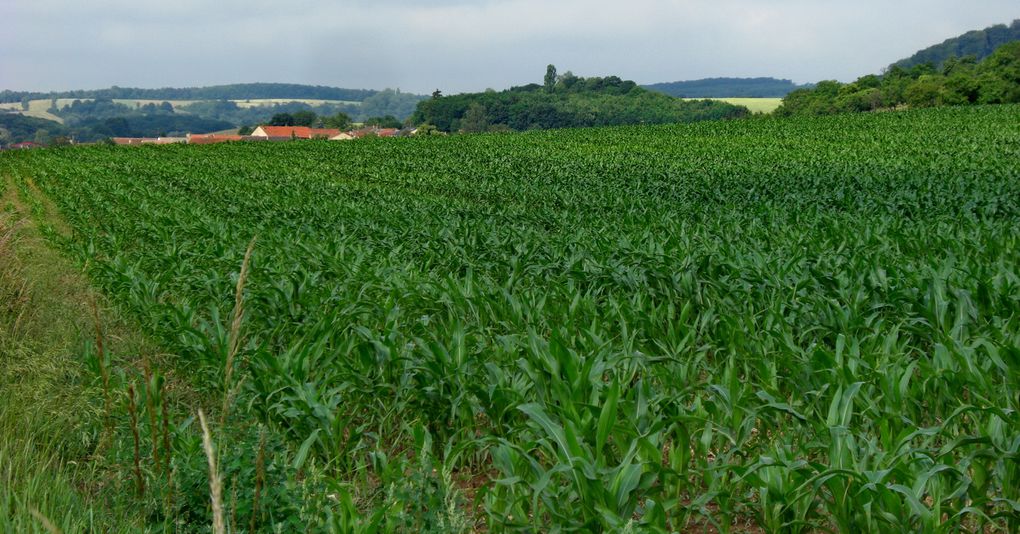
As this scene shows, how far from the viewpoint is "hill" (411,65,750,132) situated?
3401 inches

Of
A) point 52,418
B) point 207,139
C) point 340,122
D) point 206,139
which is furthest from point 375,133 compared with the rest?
point 52,418

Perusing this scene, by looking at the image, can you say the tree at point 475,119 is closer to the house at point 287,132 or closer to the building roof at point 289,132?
the house at point 287,132

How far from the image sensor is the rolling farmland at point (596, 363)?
3.84 metres

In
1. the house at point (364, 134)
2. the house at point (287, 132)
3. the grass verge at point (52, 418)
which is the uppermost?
the grass verge at point (52, 418)

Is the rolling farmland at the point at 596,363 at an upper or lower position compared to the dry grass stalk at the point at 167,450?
lower

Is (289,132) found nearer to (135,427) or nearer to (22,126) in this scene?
(22,126)

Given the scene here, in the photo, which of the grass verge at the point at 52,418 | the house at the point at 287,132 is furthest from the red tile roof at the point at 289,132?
the grass verge at the point at 52,418

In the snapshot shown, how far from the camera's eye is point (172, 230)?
49.0ft

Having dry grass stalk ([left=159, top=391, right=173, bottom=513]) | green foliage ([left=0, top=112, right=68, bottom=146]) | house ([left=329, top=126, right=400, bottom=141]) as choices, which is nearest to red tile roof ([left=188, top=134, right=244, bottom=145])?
house ([left=329, top=126, right=400, bottom=141])

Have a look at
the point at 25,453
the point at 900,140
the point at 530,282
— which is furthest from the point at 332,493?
the point at 900,140

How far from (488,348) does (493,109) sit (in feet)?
285

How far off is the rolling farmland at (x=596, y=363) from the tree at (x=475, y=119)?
68289 millimetres

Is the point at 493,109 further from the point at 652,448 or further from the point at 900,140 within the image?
the point at 652,448

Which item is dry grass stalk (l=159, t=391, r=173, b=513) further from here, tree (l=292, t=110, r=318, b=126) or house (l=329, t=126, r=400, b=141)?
tree (l=292, t=110, r=318, b=126)
